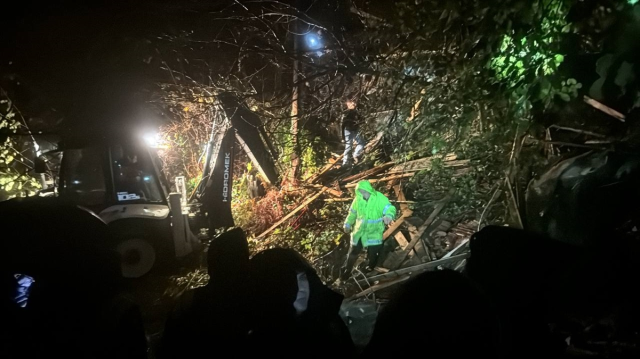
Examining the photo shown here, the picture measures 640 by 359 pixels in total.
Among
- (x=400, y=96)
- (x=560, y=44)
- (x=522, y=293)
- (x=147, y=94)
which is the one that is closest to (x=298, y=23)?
(x=147, y=94)

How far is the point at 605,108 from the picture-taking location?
3.70m

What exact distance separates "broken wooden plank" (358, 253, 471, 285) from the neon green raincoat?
696 mm

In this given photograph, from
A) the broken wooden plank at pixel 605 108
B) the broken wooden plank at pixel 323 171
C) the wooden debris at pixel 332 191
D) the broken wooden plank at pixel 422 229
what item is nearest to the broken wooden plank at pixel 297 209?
the wooden debris at pixel 332 191

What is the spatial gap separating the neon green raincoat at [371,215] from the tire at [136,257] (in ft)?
13.9

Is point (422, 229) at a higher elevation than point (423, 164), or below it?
below

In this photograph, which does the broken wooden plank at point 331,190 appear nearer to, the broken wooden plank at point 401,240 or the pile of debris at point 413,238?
the pile of debris at point 413,238

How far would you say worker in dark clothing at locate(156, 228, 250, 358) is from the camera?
2.12 metres

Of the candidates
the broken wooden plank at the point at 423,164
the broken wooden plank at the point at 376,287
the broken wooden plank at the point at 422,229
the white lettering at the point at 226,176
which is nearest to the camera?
the broken wooden plank at the point at 376,287

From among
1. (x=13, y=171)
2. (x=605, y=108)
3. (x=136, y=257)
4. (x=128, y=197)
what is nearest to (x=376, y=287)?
(x=605, y=108)

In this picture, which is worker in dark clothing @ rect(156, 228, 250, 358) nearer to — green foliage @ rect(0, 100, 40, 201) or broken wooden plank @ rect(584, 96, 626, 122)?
broken wooden plank @ rect(584, 96, 626, 122)

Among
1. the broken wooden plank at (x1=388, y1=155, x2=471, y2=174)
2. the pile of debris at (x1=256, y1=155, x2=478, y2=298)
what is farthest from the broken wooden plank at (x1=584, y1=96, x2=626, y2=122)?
the pile of debris at (x1=256, y1=155, x2=478, y2=298)

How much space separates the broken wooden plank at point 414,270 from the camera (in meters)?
5.32

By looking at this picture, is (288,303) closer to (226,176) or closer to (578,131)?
(578,131)

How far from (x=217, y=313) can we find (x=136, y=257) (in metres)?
6.38
